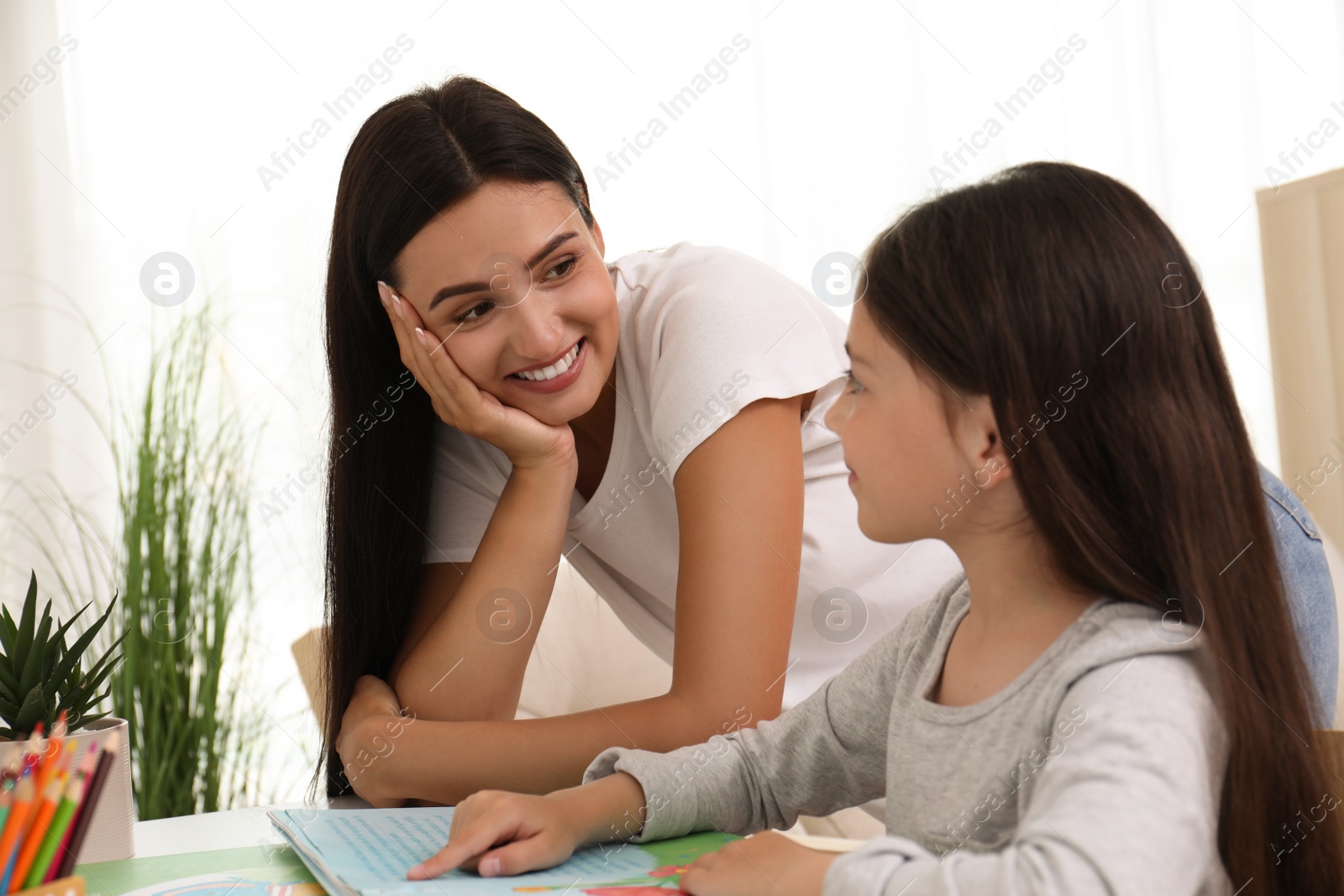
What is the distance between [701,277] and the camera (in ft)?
4.32

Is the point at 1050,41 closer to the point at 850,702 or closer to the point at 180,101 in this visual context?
the point at 180,101

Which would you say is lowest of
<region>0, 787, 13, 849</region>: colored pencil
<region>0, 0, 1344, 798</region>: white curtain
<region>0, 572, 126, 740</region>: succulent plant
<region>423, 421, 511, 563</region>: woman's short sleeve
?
<region>0, 787, 13, 849</region>: colored pencil

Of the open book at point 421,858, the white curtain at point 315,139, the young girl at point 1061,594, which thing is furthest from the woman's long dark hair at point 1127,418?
the white curtain at point 315,139

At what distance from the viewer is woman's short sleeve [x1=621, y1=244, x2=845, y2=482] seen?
1.20 metres

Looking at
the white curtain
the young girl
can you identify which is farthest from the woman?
the white curtain

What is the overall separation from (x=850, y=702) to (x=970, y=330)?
32 centimetres

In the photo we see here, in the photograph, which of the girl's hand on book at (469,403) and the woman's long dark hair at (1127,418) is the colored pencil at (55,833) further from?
the girl's hand on book at (469,403)

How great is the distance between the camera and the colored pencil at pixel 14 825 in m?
0.59

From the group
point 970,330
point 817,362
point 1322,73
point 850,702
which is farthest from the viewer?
point 1322,73

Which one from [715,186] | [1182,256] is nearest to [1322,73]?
[715,186]

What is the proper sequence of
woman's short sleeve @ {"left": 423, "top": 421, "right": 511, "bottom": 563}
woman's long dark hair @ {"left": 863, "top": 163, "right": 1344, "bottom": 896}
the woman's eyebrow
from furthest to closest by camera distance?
woman's short sleeve @ {"left": 423, "top": 421, "right": 511, "bottom": 563}
the woman's eyebrow
woman's long dark hair @ {"left": 863, "top": 163, "right": 1344, "bottom": 896}

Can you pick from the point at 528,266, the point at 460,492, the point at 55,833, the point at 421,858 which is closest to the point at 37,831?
the point at 55,833

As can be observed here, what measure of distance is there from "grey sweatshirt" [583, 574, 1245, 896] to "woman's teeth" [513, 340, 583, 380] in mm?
533

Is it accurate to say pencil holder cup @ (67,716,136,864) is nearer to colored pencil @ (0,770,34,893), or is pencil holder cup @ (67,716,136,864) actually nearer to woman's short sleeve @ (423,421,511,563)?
colored pencil @ (0,770,34,893)
